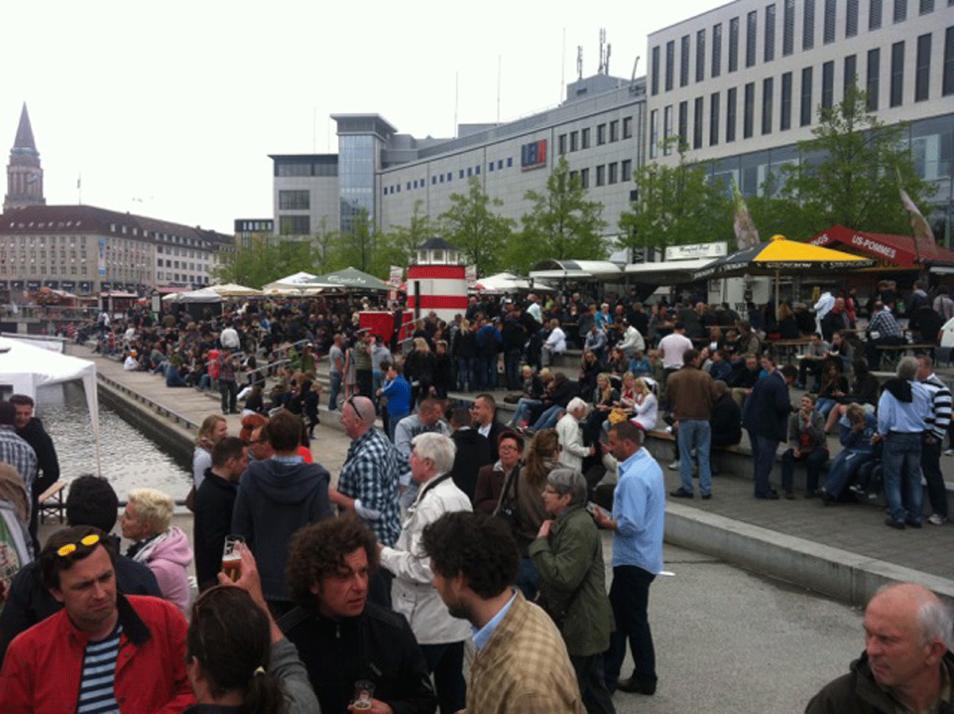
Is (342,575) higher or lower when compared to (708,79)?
lower

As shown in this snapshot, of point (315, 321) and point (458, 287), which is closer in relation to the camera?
point (458, 287)

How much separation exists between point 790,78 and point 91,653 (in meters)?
53.8

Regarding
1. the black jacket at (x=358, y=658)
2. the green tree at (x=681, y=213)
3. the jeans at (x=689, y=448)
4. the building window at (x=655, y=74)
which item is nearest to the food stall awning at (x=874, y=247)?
the jeans at (x=689, y=448)

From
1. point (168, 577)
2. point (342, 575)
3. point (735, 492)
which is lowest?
point (735, 492)

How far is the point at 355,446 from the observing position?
17.8ft

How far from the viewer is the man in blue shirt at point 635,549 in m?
5.43

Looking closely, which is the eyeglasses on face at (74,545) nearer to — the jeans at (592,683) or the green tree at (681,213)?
the jeans at (592,683)

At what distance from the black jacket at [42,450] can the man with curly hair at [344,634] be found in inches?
225

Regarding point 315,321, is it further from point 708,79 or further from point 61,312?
point 61,312

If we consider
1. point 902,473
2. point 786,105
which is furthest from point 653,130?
point 902,473

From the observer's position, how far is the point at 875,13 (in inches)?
1766

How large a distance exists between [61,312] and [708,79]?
5642 centimetres

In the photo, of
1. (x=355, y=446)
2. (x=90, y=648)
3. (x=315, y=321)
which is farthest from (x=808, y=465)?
(x=315, y=321)

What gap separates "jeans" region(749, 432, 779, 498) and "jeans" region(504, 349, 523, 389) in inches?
358
